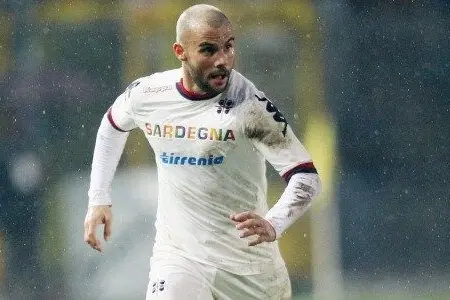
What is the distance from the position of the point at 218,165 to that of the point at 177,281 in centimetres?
47

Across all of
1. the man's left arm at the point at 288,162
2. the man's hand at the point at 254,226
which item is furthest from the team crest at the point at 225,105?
the man's hand at the point at 254,226

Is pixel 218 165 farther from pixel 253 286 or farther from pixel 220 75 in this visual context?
pixel 253 286

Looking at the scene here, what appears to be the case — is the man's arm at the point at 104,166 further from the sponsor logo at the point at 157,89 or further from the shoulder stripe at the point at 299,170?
the shoulder stripe at the point at 299,170

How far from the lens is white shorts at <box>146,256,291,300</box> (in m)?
5.40

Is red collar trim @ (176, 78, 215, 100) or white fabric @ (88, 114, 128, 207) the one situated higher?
red collar trim @ (176, 78, 215, 100)

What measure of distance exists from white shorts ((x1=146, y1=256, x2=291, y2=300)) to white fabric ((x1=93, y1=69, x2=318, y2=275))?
34 mm

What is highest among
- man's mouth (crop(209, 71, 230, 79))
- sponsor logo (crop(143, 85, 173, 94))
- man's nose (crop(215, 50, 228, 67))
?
man's nose (crop(215, 50, 228, 67))

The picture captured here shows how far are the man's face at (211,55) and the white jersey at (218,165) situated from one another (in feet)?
0.25

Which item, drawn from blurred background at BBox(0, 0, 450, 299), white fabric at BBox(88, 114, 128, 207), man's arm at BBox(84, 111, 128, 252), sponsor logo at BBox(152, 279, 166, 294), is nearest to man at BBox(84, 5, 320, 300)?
sponsor logo at BBox(152, 279, 166, 294)

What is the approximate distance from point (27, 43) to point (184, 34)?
3.69 meters

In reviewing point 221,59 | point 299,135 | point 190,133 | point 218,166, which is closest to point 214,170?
point 218,166

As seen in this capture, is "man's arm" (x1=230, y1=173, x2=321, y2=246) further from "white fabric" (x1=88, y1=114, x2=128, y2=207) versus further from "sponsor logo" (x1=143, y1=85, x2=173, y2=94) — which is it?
"white fabric" (x1=88, y1=114, x2=128, y2=207)

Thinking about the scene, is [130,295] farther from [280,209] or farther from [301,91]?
[280,209]

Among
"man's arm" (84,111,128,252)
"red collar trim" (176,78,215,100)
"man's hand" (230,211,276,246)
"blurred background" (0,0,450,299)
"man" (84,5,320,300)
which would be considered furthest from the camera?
"blurred background" (0,0,450,299)
